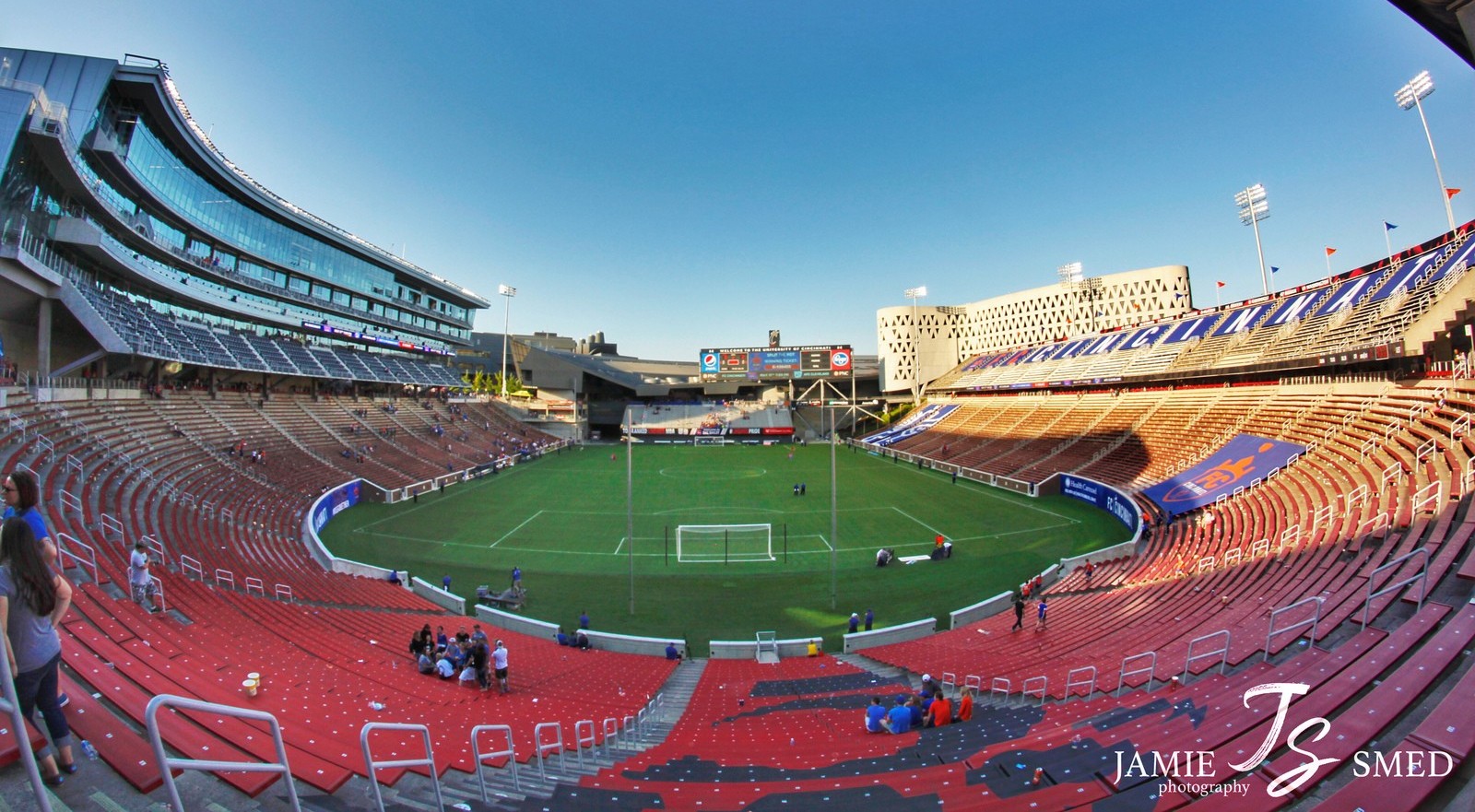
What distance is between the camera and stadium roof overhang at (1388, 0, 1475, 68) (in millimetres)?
3816

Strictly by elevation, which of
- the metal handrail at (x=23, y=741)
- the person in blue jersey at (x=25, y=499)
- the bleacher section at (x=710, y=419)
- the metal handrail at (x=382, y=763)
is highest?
the bleacher section at (x=710, y=419)

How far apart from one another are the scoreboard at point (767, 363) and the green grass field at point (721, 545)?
1572 centimetres

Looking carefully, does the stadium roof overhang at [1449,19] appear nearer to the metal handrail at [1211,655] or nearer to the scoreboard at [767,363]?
the metal handrail at [1211,655]

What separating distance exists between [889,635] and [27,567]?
15963 millimetres

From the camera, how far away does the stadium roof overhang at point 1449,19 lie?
3.82 metres

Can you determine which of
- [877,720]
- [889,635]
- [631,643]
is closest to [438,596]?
[631,643]

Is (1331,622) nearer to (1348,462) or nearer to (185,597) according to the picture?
(1348,462)

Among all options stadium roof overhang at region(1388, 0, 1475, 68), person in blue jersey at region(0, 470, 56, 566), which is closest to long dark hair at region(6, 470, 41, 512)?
person in blue jersey at region(0, 470, 56, 566)

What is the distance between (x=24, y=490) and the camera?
4.11 meters

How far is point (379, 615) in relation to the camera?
15.6m

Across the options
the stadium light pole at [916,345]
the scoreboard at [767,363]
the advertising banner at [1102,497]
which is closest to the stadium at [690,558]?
the advertising banner at [1102,497]

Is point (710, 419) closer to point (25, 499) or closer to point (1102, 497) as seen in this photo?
point (1102, 497)

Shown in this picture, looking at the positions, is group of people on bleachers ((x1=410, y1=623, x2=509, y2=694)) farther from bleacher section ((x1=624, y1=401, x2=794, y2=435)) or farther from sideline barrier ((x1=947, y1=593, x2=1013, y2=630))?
bleacher section ((x1=624, y1=401, x2=794, y2=435))

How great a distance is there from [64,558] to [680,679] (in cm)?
1195
